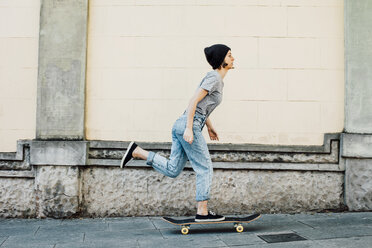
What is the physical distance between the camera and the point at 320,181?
4938 mm

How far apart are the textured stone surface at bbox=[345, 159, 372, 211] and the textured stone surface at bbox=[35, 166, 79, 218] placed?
3.57 meters

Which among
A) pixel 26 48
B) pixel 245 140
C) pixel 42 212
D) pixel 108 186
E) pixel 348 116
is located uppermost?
pixel 26 48

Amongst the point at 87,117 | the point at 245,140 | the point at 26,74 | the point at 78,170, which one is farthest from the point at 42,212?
the point at 245,140

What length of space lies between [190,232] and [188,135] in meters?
1.10

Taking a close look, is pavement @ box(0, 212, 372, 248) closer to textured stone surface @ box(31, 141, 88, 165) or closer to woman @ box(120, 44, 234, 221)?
woman @ box(120, 44, 234, 221)

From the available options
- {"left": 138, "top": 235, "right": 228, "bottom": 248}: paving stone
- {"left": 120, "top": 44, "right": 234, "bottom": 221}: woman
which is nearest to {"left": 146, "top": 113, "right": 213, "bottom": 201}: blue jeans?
{"left": 120, "top": 44, "right": 234, "bottom": 221}: woman

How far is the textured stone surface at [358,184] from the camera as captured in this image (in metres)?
4.87

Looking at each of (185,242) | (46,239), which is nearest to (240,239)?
(185,242)

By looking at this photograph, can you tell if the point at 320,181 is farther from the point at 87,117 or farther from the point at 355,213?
the point at 87,117

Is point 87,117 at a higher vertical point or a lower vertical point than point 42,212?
higher

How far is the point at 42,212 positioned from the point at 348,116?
4220 mm

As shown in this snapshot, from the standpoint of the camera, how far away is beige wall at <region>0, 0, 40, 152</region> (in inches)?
195

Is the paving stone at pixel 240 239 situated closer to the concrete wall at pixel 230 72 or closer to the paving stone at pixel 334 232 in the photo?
the paving stone at pixel 334 232

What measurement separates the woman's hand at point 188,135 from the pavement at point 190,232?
38.6 inches
